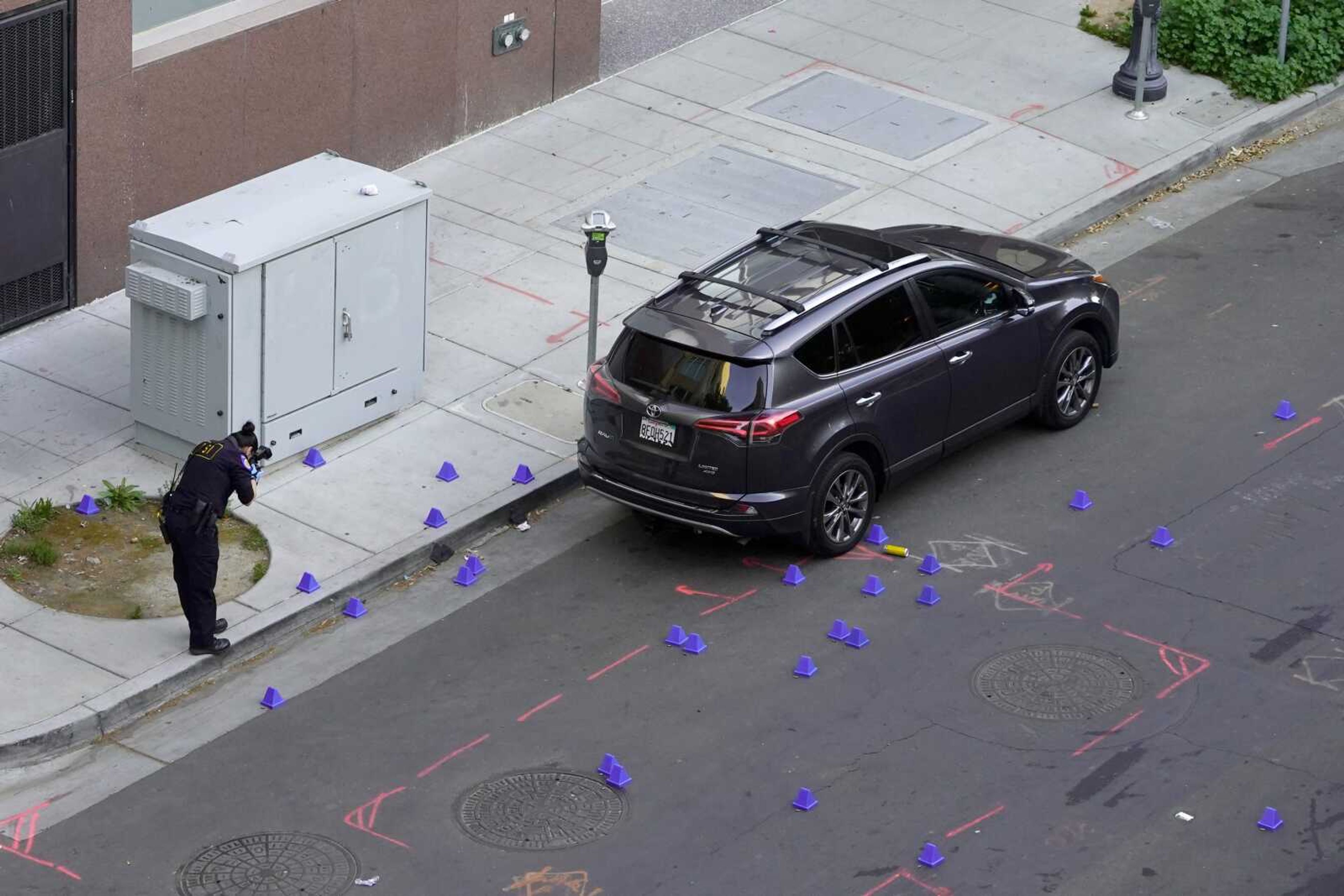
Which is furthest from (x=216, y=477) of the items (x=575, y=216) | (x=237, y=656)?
(x=575, y=216)

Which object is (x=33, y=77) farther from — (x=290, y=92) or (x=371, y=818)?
(x=371, y=818)

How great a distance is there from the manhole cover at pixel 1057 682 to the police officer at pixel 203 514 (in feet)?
14.3

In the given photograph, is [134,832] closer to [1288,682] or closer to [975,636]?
[975,636]

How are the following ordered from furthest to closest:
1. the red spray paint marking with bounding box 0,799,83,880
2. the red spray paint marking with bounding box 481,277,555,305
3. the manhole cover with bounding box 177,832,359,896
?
the red spray paint marking with bounding box 481,277,555,305
the red spray paint marking with bounding box 0,799,83,880
the manhole cover with bounding box 177,832,359,896

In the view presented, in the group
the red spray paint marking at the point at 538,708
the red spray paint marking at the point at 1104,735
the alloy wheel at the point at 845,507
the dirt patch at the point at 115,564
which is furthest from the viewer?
the alloy wheel at the point at 845,507

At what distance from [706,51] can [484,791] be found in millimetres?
12058

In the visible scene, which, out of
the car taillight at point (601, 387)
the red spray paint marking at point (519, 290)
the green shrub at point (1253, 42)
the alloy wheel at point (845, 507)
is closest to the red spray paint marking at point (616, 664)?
the alloy wheel at point (845, 507)

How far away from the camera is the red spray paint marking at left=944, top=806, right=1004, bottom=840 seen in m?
11.0

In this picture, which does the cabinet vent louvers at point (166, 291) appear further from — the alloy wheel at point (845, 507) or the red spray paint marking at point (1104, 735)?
the red spray paint marking at point (1104, 735)

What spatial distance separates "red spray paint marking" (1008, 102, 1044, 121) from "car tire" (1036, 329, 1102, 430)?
5.63m

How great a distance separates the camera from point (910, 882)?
34.8 ft

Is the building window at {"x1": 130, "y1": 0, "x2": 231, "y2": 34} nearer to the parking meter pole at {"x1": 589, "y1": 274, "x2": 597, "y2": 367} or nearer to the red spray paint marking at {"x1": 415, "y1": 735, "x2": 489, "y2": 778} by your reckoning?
the parking meter pole at {"x1": 589, "y1": 274, "x2": 597, "y2": 367}

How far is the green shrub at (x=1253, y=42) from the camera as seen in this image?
21.2 m

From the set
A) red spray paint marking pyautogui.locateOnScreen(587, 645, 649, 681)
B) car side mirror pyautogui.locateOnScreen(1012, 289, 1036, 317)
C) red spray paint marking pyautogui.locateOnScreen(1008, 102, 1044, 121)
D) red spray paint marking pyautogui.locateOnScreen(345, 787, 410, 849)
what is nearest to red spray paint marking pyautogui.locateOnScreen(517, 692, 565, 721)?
red spray paint marking pyautogui.locateOnScreen(587, 645, 649, 681)
